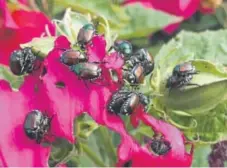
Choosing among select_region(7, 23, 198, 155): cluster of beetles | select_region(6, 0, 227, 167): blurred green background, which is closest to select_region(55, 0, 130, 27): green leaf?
select_region(6, 0, 227, 167): blurred green background

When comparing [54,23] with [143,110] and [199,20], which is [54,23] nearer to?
[143,110]

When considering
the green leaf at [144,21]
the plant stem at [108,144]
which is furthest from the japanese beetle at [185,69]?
the green leaf at [144,21]

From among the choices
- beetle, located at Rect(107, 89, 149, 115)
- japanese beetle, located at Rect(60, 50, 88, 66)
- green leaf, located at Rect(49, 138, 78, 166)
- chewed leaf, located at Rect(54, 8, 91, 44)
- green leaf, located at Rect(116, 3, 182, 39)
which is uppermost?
green leaf, located at Rect(116, 3, 182, 39)

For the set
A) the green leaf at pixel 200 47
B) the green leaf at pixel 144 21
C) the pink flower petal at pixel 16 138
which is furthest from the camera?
the green leaf at pixel 144 21

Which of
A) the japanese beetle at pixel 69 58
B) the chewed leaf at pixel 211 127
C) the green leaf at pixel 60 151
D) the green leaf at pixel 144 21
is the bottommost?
the green leaf at pixel 60 151

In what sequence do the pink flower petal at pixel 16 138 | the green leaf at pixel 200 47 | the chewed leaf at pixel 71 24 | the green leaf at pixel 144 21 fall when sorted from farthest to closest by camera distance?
the green leaf at pixel 144 21 → the green leaf at pixel 200 47 → the chewed leaf at pixel 71 24 → the pink flower petal at pixel 16 138

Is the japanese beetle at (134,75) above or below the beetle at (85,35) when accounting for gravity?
below

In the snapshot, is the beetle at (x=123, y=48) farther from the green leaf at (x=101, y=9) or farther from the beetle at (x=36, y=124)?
the green leaf at (x=101, y=9)

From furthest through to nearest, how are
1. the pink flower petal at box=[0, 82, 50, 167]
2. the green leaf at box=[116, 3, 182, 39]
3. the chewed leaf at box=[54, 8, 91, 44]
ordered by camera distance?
the green leaf at box=[116, 3, 182, 39] → the chewed leaf at box=[54, 8, 91, 44] → the pink flower petal at box=[0, 82, 50, 167]

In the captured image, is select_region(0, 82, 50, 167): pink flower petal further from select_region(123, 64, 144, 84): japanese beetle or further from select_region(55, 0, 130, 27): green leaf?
select_region(55, 0, 130, 27): green leaf
